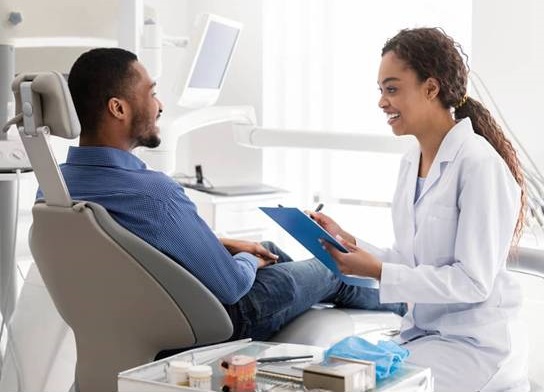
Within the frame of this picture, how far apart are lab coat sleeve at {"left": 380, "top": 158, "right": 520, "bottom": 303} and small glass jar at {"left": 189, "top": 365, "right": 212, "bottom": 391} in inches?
23.2

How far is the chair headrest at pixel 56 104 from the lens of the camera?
71.8 inches

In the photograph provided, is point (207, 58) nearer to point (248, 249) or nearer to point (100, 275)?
point (248, 249)

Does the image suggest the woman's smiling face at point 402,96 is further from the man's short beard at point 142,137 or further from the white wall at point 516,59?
the white wall at point 516,59

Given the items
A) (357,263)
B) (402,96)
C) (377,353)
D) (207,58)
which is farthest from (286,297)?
(207,58)

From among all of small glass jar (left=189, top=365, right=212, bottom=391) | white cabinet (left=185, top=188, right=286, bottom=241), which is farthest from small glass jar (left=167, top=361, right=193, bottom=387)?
white cabinet (left=185, top=188, right=286, bottom=241)

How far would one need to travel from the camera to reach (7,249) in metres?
2.89

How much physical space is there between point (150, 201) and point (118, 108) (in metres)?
0.27

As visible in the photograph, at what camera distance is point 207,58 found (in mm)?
3520

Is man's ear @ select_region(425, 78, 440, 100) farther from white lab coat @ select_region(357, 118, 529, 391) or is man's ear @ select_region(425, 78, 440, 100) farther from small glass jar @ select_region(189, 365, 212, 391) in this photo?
small glass jar @ select_region(189, 365, 212, 391)

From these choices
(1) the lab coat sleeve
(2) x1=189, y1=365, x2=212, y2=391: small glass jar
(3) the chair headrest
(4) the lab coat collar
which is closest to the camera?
(2) x1=189, y1=365, x2=212, y2=391: small glass jar

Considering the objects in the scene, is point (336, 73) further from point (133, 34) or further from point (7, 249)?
point (7, 249)

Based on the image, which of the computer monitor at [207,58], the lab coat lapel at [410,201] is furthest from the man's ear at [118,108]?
the computer monitor at [207,58]

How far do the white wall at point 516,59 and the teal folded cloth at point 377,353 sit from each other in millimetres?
1995

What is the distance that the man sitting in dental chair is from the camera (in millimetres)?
2006
